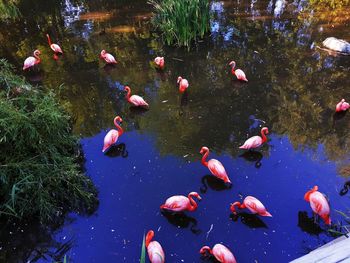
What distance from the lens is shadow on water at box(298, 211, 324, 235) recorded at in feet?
11.4

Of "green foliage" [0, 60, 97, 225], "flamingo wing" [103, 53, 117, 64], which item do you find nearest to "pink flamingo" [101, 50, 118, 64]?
"flamingo wing" [103, 53, 117, 64]

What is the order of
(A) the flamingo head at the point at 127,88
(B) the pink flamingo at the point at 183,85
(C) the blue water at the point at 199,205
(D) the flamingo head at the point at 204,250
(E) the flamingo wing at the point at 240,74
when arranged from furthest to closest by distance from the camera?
1. (E) the flamingo wing at the point at 240,74
2. (B) the pink flamingo at the point at 183,85
3. (A) the flamingo head at the point at 127,88
4. (C) the blue water at the point at 199,205
5. (D) the flamingo head at the point at 204,250

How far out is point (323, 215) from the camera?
11.3ft

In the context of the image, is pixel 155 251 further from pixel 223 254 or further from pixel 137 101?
pixel 137 101

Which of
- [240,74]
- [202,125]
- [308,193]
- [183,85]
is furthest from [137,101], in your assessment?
[308,193]

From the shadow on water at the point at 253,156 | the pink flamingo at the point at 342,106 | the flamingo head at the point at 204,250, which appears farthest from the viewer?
the pink flamingo at the point at 342,106

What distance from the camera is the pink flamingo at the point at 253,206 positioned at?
11.5 feet

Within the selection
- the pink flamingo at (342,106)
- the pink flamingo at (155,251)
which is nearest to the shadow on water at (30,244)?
the pink flamingo at (155,251)

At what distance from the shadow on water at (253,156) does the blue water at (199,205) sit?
0.19ft

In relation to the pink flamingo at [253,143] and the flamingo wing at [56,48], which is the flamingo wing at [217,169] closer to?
the pink flamingo at [253,143]

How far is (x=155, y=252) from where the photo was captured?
10.4ft

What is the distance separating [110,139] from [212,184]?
1425 millimetres

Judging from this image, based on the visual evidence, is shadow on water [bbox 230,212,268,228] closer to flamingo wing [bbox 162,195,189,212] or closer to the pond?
the pond

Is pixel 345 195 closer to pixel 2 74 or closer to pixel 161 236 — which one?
pixel 161 236
